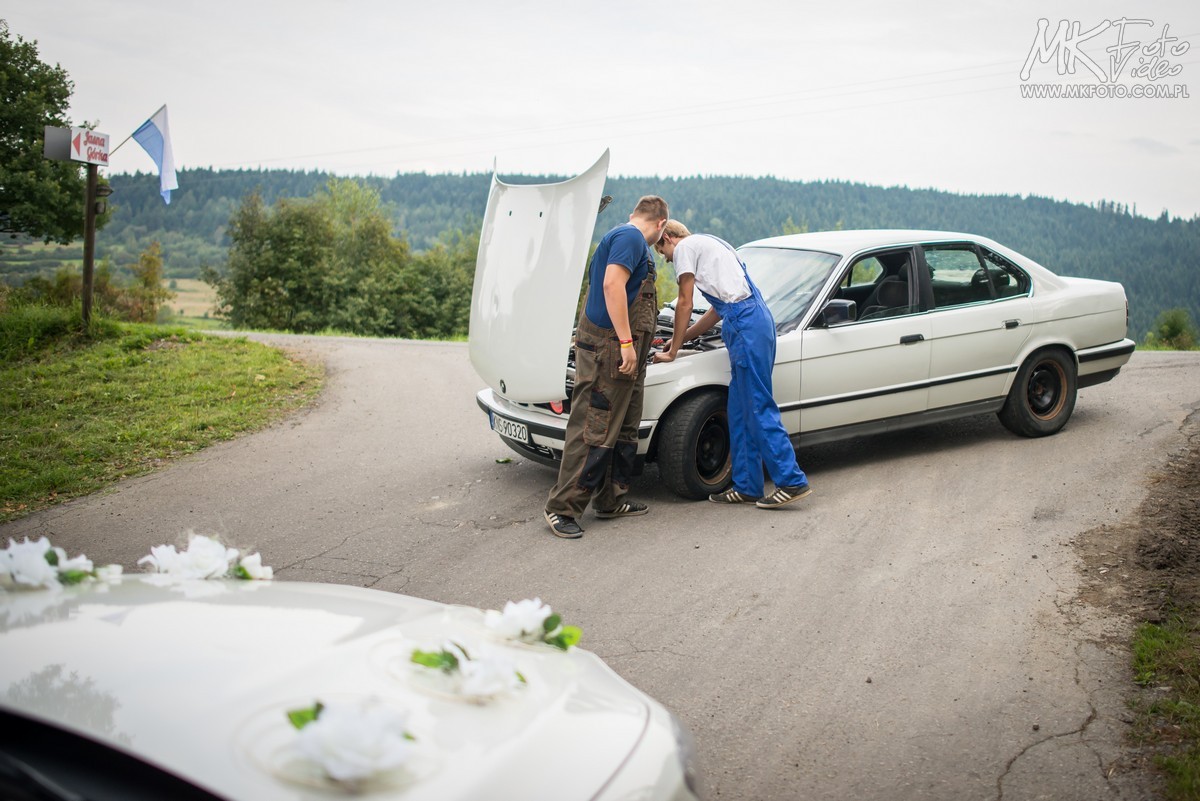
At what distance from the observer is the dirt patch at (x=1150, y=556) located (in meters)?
4.81

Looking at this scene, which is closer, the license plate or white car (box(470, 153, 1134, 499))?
white car (box(470, 153, 1134, 499))

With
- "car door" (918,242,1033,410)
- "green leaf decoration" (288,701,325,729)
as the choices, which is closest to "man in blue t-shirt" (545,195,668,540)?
"car door" (918,242,1033,410)

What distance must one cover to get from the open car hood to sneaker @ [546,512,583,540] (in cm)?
76

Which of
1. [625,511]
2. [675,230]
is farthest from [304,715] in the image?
[675,230]

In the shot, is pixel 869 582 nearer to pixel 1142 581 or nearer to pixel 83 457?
→ pixel 1142 581

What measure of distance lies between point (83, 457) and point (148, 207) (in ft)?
337

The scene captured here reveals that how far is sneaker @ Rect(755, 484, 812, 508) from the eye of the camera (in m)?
6.42

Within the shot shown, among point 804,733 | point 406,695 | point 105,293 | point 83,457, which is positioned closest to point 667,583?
point 804,733

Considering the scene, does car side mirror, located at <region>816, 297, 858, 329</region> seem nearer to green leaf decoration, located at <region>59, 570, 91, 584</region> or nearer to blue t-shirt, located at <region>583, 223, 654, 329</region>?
blue t-shirt, located at <region>583, 223, 654, 329</region>

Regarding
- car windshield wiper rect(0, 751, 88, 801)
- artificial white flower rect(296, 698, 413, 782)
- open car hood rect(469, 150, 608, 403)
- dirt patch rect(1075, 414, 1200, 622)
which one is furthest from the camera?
open car hood rect(469, 150, 608, 403)

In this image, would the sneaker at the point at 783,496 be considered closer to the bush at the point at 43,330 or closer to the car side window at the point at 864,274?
the car side window at the point at 864,274

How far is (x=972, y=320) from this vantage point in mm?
7516

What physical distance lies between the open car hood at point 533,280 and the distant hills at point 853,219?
247 ft

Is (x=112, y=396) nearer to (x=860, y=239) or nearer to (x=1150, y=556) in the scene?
(x=860, y=239)
